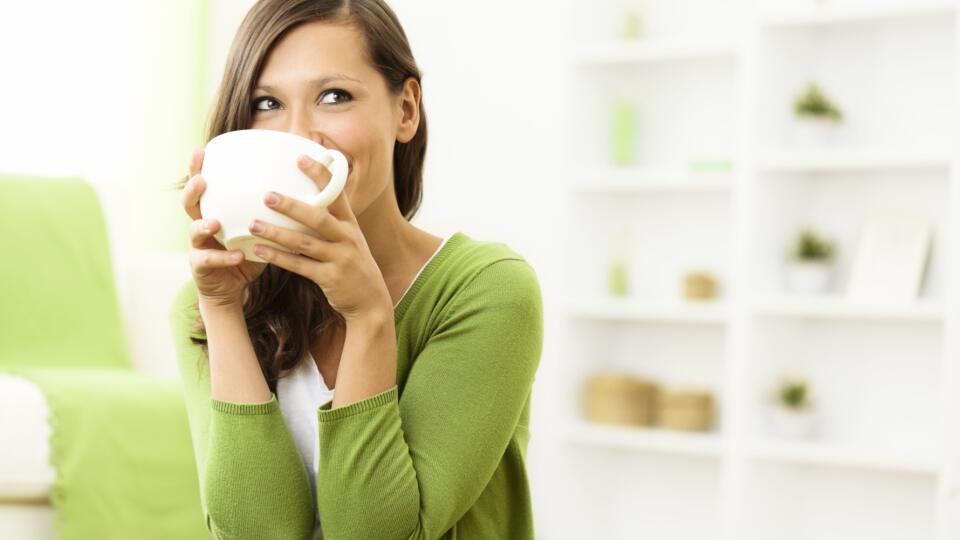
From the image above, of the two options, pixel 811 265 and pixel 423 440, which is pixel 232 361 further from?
pixel 811 265

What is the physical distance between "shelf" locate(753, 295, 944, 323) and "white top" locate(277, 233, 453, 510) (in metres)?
2.04

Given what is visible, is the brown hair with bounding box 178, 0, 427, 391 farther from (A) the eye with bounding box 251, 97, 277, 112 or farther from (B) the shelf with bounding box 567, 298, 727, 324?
(B) the shelf with bounding box 567, 298, 727, 324

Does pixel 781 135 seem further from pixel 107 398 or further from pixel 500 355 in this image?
pixel 500 355

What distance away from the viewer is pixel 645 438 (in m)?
3.29

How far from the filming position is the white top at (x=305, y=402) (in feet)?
3.82

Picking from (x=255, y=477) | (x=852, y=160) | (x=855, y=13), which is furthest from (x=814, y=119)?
(x=255, y=477)

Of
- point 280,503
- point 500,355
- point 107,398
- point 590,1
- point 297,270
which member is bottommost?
point 107,398

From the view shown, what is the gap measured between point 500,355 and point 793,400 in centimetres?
217

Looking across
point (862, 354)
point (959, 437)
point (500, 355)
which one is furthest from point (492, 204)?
point (500, 355)

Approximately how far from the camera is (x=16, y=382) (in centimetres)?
203

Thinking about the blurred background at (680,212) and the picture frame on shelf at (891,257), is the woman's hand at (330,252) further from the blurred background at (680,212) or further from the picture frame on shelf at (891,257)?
the picture frame on shelf at (891,257)

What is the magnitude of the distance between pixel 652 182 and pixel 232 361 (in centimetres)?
234

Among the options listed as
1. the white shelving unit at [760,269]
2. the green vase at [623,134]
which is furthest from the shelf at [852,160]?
the green vase at [623,134]

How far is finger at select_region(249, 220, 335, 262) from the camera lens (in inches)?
35.6
